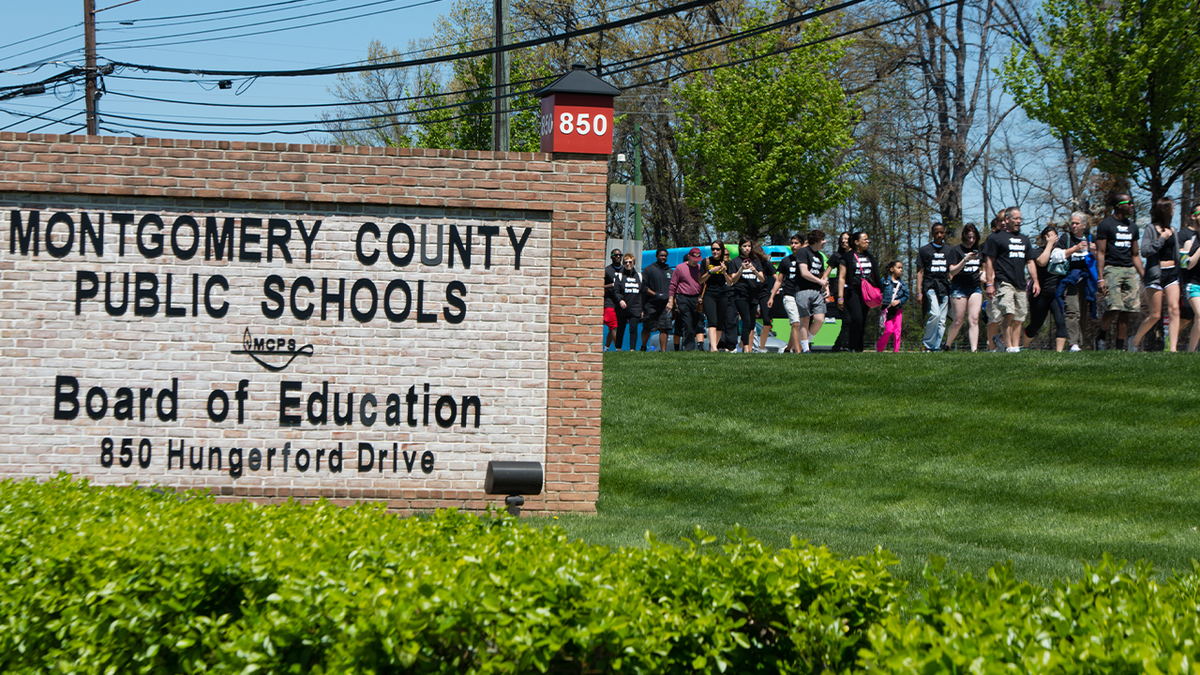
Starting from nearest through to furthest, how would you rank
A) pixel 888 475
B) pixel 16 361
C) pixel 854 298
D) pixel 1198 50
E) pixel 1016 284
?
pixel 16 361 → pixel 888 475 → pixel 1016 284 → pixel 854 298 → pixel 1198 50

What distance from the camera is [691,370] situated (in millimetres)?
14305

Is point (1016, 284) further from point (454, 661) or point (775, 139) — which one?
point (775, 139)

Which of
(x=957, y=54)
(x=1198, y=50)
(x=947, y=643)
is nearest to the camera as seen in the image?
(x=947, y=643)

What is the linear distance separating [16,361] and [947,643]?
7672 mm

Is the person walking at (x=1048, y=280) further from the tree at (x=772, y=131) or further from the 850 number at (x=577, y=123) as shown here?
the tree at (x=772, y=131)

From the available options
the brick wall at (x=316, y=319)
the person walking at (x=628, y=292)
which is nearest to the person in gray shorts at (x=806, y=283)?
the person walking at (x=628, y=292)

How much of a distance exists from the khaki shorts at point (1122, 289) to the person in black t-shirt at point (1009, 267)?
0.93 meters

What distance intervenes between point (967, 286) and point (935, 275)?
0.80m

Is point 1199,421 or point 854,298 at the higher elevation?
point 854,298

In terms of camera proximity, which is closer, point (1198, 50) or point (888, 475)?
point (888, 475)

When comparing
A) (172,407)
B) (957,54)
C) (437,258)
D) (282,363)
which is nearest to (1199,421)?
(437,258)

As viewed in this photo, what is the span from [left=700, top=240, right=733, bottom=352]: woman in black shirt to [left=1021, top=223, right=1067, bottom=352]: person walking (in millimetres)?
4353

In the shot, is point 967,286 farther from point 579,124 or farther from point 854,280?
point 579,124

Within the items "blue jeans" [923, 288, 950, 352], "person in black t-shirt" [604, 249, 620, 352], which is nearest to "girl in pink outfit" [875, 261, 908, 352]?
"blue jeans" [923, 288, 950, 352]
